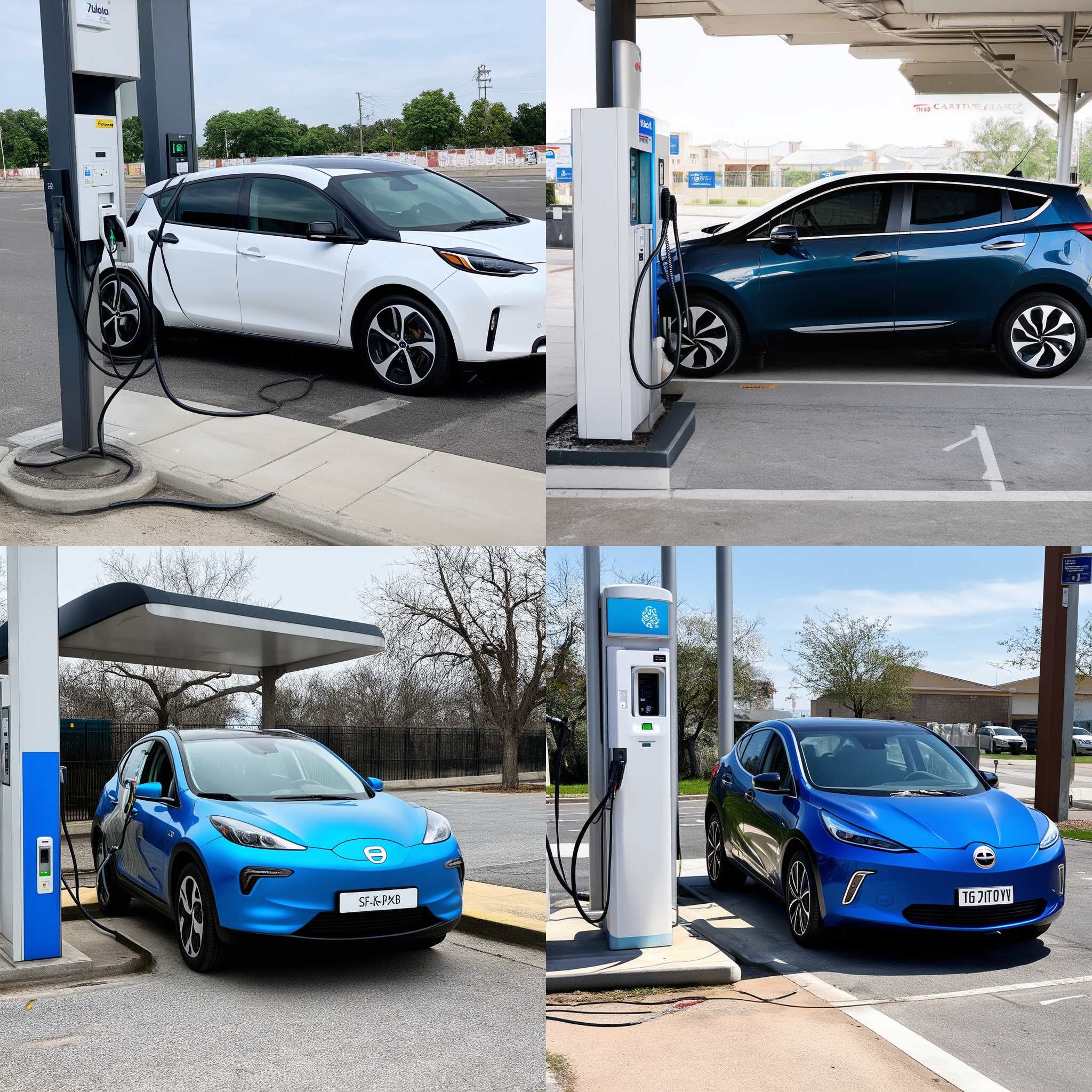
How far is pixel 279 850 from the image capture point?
16.1 feet

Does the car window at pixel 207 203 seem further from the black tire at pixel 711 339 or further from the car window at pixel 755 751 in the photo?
the car window at pixel 755 751

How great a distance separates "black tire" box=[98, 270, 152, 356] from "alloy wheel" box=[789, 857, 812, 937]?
6.30 m

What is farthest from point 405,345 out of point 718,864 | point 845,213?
point 845,213

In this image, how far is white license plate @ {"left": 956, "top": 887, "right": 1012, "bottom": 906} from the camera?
522 centimetres

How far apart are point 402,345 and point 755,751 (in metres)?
3.76

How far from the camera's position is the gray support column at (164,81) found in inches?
460

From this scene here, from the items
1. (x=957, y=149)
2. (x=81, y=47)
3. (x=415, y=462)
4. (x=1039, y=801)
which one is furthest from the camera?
(x=957, y=149)

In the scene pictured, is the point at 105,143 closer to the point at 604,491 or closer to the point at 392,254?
the point at 392,254

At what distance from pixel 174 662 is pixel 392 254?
4.22 meters

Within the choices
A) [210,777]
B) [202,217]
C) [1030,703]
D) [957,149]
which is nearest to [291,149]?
[957,149]

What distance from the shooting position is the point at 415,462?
22.5 ft

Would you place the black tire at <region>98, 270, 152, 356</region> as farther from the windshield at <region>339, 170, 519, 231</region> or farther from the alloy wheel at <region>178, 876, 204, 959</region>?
the alloy wheel at <region>178, 876, 204, 959</region>

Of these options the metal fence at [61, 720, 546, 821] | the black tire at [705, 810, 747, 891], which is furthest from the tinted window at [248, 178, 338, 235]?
the metal fence at [61, 720, 546, 821]

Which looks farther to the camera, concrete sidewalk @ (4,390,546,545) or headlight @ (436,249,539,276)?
headlight @ (436,249,539,276)
